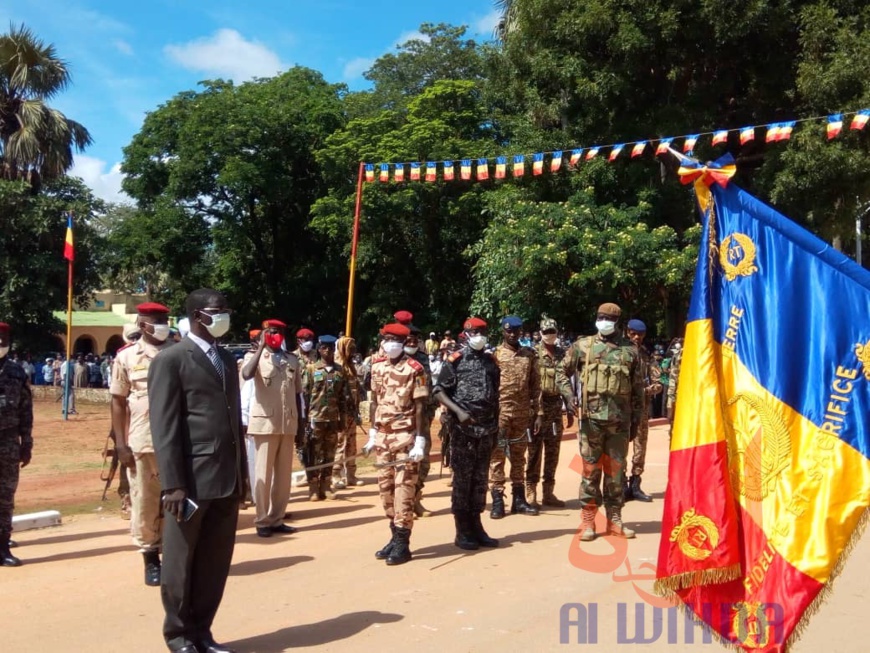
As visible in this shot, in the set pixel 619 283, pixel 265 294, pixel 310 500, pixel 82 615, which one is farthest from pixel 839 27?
pixel 265 294

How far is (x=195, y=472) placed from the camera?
15.4 ft

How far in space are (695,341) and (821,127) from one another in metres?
17.8

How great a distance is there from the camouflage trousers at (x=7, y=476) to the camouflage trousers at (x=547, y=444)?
501 centimetres

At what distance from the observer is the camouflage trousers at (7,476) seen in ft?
23.3

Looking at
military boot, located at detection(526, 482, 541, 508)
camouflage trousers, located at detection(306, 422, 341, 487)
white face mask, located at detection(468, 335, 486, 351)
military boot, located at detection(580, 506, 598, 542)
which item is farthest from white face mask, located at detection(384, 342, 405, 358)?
camouflage trousers, located at detection(306, 422, 341, 487)

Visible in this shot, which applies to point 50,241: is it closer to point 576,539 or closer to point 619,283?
point 619,283

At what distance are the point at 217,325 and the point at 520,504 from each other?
5121mm

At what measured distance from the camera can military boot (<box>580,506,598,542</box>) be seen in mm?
7637

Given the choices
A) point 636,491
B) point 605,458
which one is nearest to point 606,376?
point 605,458

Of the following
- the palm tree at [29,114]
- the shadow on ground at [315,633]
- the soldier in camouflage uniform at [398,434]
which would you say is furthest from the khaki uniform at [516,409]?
the palm tree at [29,114]

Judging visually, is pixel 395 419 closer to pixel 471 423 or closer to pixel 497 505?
pixel 471 423

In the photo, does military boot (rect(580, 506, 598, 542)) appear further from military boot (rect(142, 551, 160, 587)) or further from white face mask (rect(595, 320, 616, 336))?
military boot (rect(142, 551, 160, 587))

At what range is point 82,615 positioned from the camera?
18.9 ft

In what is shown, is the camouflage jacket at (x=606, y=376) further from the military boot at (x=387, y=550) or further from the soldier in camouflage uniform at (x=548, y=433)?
the military boot at (x=387, y=550)
